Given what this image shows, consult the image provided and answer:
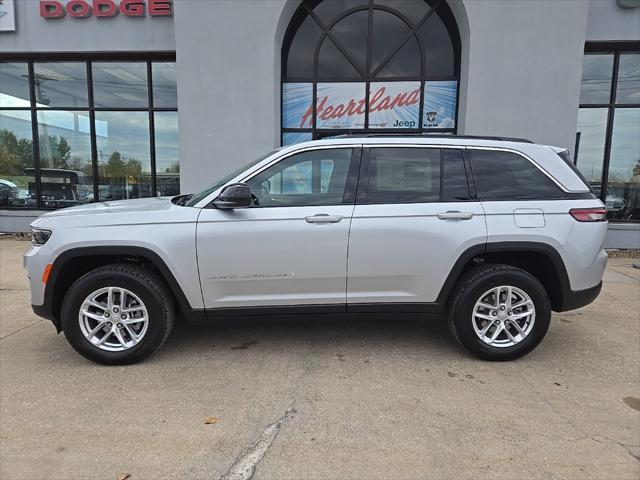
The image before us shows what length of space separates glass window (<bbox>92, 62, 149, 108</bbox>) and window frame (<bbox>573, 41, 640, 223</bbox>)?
31.7 ft

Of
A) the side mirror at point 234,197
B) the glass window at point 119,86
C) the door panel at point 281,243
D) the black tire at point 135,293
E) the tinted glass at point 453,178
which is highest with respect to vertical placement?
the glass window at point 119,86

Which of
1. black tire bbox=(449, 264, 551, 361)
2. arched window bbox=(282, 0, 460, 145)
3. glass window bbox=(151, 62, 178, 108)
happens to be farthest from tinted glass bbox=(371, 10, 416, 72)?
black tire bbox=(449, 264, 551, 361)

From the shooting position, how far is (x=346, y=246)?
3359mm

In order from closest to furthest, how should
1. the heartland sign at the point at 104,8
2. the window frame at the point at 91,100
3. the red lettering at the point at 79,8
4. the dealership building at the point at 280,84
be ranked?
the dealership building at the point at 280,84 → the heartland sign at the point at 104,8 → the red lettering at the point at 79,8 → the window frame at the point at 91,100

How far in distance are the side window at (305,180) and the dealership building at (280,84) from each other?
195 inches

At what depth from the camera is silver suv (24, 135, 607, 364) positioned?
3307 mm

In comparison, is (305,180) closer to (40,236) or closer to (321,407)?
(321,407)

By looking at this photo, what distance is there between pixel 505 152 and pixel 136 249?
316cm

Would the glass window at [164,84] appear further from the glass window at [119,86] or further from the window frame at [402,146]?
the window frame at [402,146]

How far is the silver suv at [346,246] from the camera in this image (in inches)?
130

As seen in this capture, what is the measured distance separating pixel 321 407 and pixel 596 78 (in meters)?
9.64

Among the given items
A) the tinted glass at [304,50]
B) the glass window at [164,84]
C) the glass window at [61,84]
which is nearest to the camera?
the tinted glass at [304,50]

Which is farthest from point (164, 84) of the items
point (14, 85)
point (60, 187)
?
point (14, 85)

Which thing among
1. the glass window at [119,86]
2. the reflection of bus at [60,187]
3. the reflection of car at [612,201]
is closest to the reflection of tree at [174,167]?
the glass window at [119,86]
